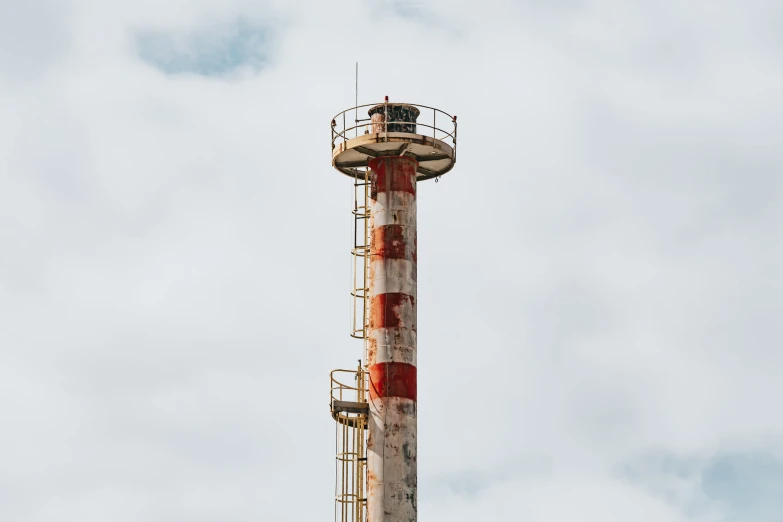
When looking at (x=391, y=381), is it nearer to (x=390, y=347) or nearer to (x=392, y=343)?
(x=390, y=347)

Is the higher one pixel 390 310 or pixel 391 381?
pixel 390 310

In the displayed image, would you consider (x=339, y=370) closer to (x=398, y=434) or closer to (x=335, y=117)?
(x=398, y=434)

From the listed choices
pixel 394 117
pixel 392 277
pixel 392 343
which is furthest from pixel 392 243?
pixel 394 117

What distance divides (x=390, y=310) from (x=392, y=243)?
2137mm

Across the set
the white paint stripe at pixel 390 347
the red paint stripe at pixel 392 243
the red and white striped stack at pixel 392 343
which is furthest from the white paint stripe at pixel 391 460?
the red paint stripe at pixel 392 243

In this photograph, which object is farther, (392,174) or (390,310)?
(392,174)

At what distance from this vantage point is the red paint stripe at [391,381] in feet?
235

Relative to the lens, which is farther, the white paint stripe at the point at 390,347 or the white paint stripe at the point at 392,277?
the white paint stripe at the point at 392,277

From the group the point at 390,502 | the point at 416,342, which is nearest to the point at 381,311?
the point at 416,342

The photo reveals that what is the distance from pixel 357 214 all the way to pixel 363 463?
8.05m

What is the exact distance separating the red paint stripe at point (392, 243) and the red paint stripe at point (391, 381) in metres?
3.43

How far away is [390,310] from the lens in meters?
72.1

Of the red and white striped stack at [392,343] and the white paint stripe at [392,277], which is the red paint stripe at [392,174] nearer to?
the red and white striped stack at [392,343]

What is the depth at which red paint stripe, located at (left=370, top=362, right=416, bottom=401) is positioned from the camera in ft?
235
